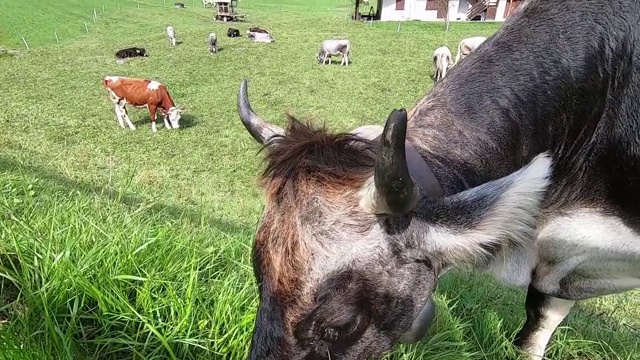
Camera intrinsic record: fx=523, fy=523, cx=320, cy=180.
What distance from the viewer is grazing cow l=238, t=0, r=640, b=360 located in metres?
1.78

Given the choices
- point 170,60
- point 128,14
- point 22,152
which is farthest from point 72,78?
point 128,14

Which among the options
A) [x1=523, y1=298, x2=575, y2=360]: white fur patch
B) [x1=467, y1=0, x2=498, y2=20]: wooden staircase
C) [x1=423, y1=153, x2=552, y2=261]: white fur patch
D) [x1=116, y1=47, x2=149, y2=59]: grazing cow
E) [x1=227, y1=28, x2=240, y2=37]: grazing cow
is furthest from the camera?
[x1=467, y1=0, x2=498, y2=20]: wooden staircase

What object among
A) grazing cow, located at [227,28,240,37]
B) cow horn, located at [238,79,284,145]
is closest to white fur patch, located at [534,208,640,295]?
cow horn, located at [238,79,284,145]

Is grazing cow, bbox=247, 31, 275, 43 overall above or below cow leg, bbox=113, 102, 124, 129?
above

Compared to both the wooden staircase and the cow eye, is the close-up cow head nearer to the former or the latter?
the cow eye

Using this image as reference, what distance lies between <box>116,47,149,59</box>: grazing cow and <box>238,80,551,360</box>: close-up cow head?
64.0 ft

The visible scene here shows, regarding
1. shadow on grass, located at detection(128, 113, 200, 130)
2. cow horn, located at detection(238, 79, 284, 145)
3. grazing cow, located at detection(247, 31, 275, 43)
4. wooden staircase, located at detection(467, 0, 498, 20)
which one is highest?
cow horn, located at detection(238, 79, 284, 145)

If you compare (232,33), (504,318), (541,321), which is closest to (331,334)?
(541,321)

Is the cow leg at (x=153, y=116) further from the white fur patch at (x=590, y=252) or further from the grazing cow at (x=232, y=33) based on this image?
the grazing cow at (x=232, y=33)

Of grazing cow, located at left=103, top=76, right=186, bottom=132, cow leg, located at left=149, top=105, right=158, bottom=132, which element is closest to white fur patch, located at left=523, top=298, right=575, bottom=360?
grazing cow, located at left=103, top=76, right=186, bottom=132

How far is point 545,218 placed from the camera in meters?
2.54

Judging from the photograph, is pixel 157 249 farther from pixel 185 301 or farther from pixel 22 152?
pixel 22 152

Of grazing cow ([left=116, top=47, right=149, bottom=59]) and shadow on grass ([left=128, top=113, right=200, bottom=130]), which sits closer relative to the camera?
shadow on grass ([left=128, top=113, right=200, bottom=130])

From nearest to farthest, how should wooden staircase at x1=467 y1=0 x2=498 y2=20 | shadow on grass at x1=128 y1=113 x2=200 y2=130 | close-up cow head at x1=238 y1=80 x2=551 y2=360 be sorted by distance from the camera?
close-up cow head at x1=238 y1=80 x2=551 y2=360 < shadow on grass at x1=128 y1=113 x2=200 y2=130 < wooden staircase at x1=467 y1=0 x2=498 y2=20
